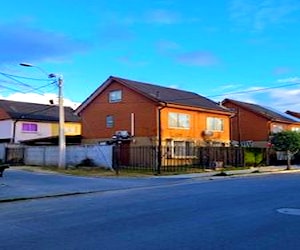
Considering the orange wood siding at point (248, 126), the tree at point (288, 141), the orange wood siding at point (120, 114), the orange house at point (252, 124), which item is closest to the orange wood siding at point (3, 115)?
the orange wood siding at point (120, 114)

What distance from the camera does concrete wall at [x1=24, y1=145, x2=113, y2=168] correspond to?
34.7 metres

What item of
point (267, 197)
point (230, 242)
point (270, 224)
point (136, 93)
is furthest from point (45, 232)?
point (136, 93)

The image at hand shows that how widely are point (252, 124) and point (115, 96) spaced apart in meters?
18.5

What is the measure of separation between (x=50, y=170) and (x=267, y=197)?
21422 mm

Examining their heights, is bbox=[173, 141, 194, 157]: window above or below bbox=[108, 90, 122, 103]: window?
below

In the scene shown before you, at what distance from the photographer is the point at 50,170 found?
33.9 m

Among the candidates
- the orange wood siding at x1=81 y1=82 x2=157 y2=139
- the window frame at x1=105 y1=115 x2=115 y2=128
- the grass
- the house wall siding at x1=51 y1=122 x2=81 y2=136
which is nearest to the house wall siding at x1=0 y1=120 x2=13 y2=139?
the house wall siding at x1=51 y1=122 x2=81 y2=136

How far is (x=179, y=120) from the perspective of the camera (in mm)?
41094

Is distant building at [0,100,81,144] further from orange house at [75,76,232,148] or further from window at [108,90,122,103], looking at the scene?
window at [108,90,122,103]

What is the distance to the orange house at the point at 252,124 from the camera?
175 ft

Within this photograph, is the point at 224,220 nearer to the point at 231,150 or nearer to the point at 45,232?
the point at 45,232

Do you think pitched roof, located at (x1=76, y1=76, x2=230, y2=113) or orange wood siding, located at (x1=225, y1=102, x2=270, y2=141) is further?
orange wood siding, located at (x1=225, y1=102, x2=270, y2=141)

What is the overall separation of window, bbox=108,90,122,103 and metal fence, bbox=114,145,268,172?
4.81 metres

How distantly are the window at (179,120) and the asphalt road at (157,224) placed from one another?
25.2 metres
